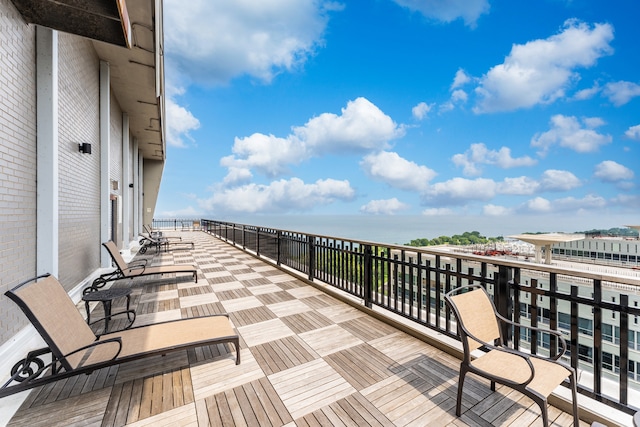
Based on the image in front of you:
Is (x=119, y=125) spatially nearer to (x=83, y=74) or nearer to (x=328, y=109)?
(x=83, y=74)

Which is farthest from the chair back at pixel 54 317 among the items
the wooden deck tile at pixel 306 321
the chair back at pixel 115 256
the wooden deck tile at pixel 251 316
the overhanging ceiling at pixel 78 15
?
the overhanging ceiling at pixel 78 15

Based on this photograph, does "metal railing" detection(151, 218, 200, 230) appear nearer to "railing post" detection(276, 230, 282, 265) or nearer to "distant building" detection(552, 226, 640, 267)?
"railing post" detection(276, 230, 282, 265)

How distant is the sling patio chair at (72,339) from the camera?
79.9 inches

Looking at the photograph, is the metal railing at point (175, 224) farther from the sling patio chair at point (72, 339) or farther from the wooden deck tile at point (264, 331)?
the sling patio chair at point (72, 339)

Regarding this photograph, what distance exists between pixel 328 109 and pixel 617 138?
104 m

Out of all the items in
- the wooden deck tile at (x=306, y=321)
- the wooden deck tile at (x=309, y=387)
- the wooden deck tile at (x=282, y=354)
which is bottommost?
the wooden deck tile at (x=309, y=387)

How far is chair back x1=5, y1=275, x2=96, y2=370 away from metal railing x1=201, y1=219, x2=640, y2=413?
331 cm

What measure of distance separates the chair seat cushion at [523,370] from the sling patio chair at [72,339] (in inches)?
86.0

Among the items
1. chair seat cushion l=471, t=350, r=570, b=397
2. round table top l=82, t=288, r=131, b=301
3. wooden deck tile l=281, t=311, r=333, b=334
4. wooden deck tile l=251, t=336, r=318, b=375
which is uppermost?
round table top l=82, t=288, r=131, b=301

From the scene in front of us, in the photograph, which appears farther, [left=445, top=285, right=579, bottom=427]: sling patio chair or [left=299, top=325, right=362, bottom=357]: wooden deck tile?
[left=299, top=325, right=362, bottom=357]: wooden deck tile

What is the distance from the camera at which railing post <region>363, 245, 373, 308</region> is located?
4055 millimetres

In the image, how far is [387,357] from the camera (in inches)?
111

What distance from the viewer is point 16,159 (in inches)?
119

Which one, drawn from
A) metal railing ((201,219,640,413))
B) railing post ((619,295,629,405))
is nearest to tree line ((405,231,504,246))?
metal railing ((201,219,640,413))
